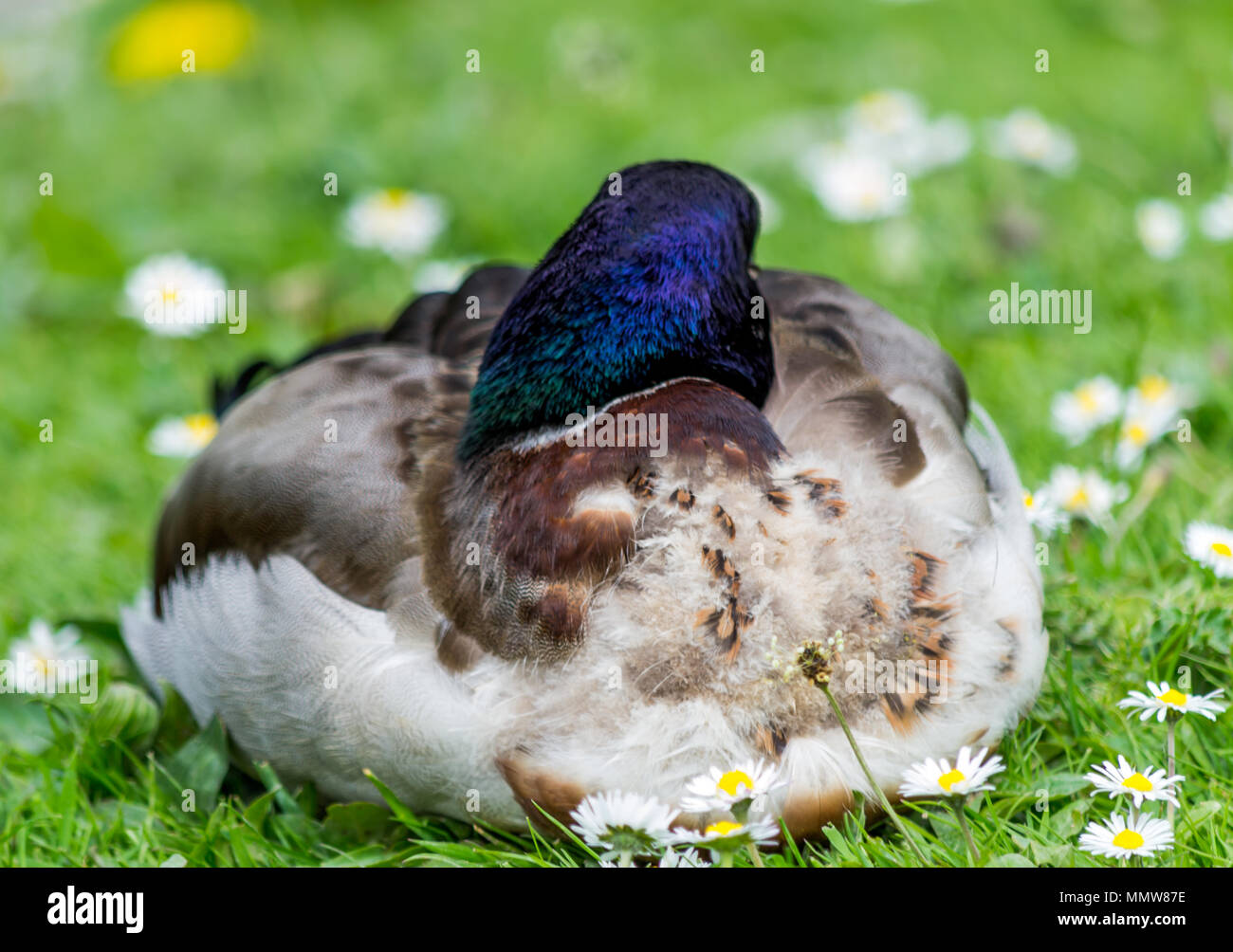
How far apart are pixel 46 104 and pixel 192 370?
2.67m

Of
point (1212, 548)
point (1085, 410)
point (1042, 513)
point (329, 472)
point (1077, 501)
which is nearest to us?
point (329, 472)

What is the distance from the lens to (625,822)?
2156 millimetres

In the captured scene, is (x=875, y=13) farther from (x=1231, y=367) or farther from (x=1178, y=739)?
(x=1178, y=739)

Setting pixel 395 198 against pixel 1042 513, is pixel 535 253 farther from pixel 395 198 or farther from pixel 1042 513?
pixel 1042 513

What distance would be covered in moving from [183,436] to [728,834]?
233 centimetres

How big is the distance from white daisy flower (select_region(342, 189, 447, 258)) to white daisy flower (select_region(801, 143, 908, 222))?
130 cm

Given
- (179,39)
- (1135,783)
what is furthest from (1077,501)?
(179,39)

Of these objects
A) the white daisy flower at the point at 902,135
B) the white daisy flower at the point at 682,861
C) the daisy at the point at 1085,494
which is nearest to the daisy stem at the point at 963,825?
the white daisy flower at the point at 682,861

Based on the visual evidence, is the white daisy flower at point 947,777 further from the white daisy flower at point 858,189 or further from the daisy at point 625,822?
the white daisy flower at point 858,189

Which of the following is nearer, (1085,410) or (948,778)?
(948,778)

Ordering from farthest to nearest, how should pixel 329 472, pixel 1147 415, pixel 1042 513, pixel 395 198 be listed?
pixel 395 198, pixel 1147 415, pixel 1042 513, pixel 329 472

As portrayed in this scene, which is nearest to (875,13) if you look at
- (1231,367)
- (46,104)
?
(1231,367)

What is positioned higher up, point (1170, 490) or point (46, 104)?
point (46, 104)

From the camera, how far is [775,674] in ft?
7.26
